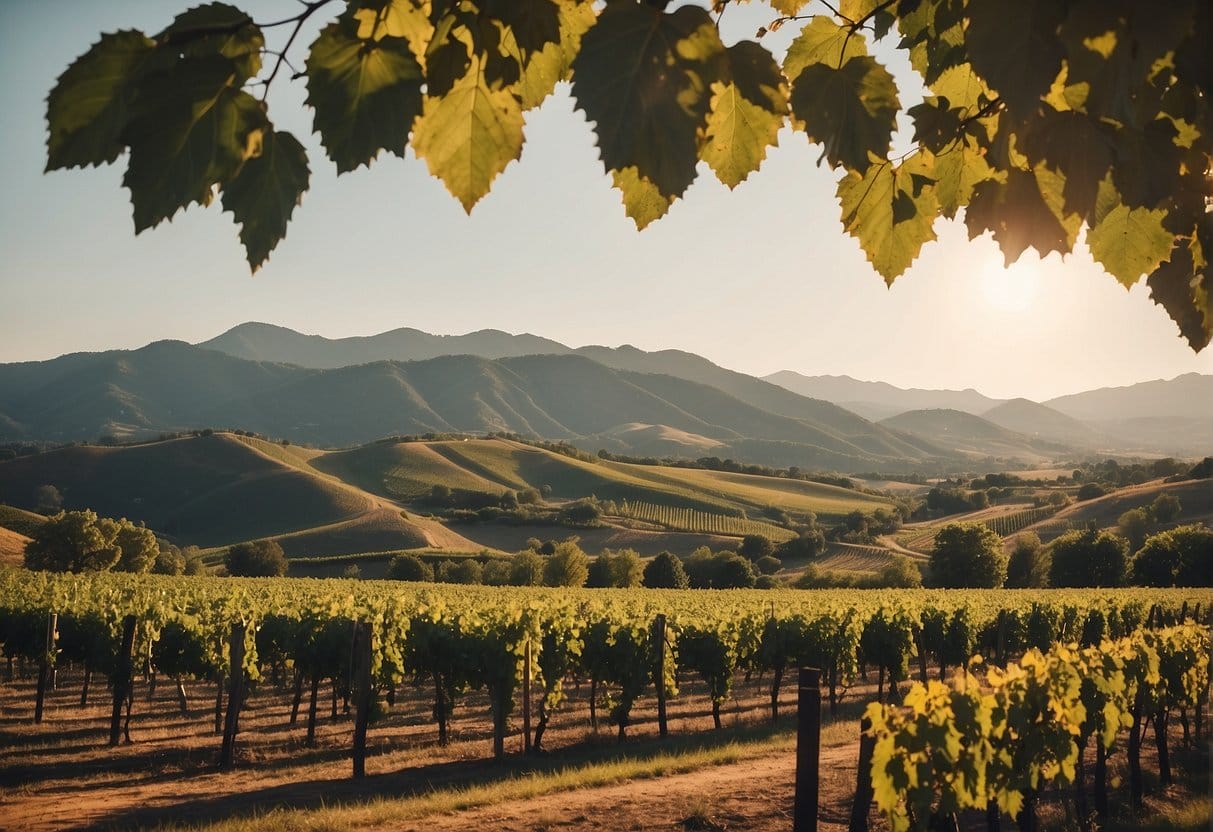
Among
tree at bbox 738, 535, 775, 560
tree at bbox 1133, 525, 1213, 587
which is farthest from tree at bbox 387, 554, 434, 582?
tree at bbox 1133, 525, 1213, 587

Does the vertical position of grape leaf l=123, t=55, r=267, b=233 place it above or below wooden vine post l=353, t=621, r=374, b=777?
above

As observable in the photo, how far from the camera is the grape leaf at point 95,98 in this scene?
0.98m

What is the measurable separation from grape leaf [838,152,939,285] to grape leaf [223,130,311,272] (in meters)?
1.15

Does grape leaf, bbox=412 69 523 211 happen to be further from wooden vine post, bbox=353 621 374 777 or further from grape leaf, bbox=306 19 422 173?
wooden vine post, bbox=353 621 374 777

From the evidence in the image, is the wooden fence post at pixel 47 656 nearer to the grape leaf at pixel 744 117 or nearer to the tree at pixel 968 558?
the grape leaf at pixel 744 117

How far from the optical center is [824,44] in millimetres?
1582

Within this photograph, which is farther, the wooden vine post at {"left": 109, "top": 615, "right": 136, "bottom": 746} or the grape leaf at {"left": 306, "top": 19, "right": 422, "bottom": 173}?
the wooden vine post at {"left": 109, "top": 615, "right": 136, "bottom": 746}

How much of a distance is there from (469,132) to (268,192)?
287mm

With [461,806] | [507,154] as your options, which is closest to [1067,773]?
[461,806]

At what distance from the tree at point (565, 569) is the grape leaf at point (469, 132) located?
219 ft

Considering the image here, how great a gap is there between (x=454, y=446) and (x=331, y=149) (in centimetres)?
14313

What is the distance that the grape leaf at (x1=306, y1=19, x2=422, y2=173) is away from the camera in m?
1.01

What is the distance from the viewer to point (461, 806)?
9.59 meters

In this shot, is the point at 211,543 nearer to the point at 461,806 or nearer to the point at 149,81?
the point at 461,806
